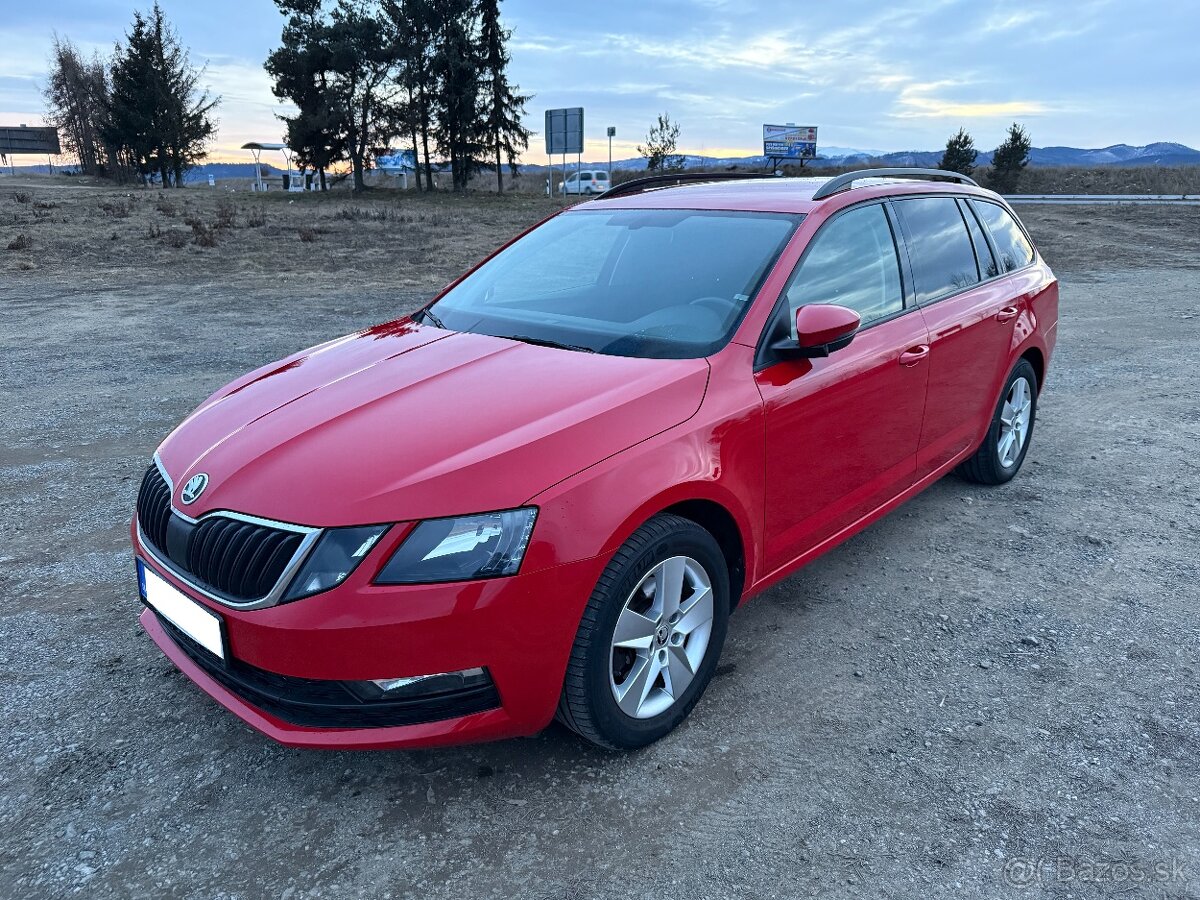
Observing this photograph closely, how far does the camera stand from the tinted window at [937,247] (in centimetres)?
386

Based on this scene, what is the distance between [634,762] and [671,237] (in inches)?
80.8

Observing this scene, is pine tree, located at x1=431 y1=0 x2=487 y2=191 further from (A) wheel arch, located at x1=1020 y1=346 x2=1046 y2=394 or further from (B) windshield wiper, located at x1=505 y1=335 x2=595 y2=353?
(B) windshield wiper, located at x1=505 y1=335 x2=595 y2=353

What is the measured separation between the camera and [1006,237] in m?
4.82

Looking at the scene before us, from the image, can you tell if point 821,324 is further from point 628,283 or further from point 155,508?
point 155,508

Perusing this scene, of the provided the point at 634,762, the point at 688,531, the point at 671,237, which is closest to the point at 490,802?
the point at 634,762

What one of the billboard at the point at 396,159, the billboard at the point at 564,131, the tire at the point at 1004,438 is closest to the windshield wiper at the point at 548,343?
the tire at the point at 1004,438

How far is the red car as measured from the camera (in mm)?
2154

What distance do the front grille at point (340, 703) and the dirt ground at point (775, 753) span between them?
1.18 ft

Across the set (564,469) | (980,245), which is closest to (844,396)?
(564,469)

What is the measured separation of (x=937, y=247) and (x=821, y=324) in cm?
161

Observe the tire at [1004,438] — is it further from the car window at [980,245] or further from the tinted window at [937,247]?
the tinted window at [937,247]

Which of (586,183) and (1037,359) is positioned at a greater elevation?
(586,183)

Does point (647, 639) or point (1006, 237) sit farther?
point (1006, 237)

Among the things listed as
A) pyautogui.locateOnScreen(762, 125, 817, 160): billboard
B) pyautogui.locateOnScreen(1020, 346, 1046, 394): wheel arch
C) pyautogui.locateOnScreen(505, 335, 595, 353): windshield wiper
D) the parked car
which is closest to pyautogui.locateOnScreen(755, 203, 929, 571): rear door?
pyautogui.locateOnScreen(505, 335, 595, 353): windshield wiper
